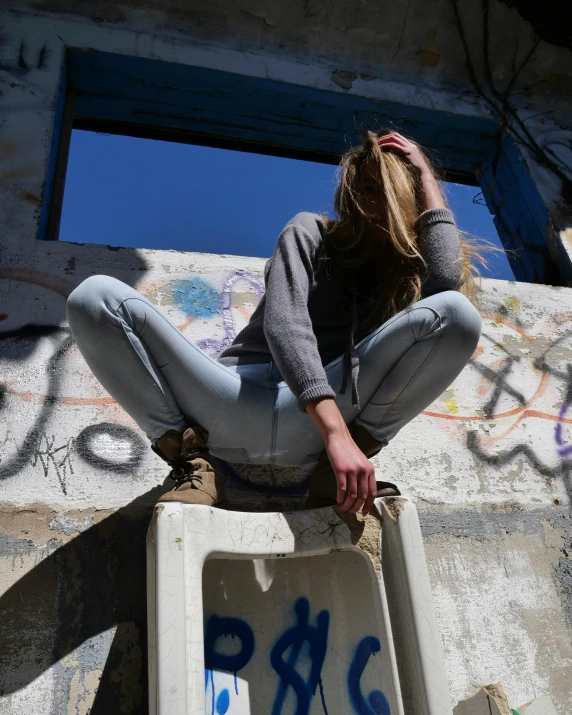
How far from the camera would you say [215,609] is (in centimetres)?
141

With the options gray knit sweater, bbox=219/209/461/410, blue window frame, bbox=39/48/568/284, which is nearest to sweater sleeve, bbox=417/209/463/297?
gray knit sweater, bbox=219/209/461/410

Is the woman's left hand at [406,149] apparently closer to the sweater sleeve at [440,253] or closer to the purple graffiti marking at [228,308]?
the sweater sleeve at [440,253]

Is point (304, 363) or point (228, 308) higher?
point (228, 308)

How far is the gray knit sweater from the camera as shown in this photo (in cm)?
134

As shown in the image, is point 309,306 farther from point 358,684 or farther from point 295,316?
point 358,684

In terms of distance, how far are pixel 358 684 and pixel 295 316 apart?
788mm

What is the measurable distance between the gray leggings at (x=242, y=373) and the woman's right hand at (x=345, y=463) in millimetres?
135

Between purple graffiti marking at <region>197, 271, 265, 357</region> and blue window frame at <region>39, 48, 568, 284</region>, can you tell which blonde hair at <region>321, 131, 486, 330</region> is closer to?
purple graffiti marking at <region>197, 271, 265, 357</region>

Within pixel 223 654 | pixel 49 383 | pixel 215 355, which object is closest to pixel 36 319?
pixel 49 383

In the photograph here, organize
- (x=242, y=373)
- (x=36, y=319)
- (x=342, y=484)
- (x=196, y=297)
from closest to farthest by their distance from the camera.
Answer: (x=342, y=484)
(x=242, y=373)
(x=36, y=319)
(x=196, y=297)

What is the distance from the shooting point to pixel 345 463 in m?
1.25

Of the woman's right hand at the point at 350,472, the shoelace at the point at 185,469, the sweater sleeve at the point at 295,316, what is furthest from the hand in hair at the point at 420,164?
the shoelace at the point at 185,469

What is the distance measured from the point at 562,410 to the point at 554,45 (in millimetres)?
2294

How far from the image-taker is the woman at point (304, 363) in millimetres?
1329
